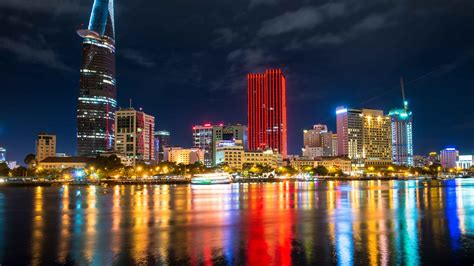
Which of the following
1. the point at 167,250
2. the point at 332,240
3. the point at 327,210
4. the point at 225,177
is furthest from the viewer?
the point at 225,177

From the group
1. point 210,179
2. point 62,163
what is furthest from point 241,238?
point 62,163

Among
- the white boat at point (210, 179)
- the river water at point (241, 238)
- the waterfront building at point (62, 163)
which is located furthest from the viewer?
the waterfront building at point (62, 163)

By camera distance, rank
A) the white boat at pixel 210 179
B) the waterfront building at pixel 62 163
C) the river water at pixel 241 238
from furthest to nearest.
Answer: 1. the waterfront building at pixel 62 163
2. the white boat at pixel 210 179
3. the river water at pixel 241 238

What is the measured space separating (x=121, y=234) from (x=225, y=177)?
115m

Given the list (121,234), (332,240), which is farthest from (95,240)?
(332,240)

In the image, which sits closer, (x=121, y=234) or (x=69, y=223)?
(x=121, y=234)

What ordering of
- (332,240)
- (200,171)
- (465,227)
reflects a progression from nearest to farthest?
(332,240), (465,227), (200,171)

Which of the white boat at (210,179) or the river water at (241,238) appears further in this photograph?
the white boat at (210,179)

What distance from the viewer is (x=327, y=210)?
150 feet

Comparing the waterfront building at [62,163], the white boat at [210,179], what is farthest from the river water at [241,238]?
the waterfront building at [62,163]

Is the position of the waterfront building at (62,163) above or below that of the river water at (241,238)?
above

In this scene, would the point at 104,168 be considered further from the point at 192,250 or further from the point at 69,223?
the point at 192,250

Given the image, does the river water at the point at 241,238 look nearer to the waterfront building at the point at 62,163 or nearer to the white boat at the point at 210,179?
the white boat at the point at 210,179

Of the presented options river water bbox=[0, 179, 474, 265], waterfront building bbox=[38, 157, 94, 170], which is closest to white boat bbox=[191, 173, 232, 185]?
waterfront building bbox=[38, 157, 94, 170]
